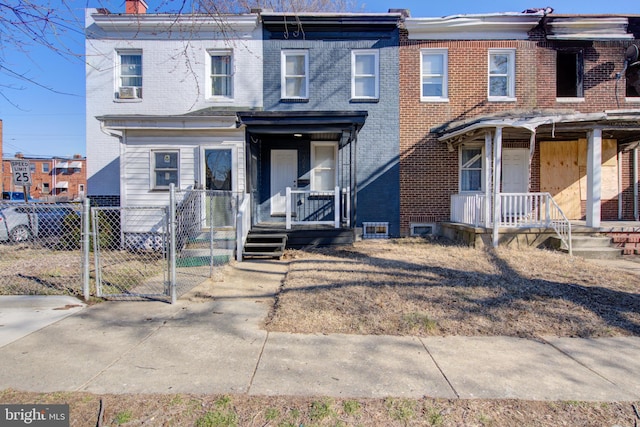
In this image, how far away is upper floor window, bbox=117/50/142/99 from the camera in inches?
500

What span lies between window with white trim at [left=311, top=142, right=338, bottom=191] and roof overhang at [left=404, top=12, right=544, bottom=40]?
4.38 meters

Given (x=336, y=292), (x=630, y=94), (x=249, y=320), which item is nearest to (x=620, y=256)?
(x=630, y=94)

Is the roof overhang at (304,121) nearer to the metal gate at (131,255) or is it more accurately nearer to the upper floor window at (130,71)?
the metal gate at (131,255)

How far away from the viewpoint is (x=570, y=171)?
1270 centimetres

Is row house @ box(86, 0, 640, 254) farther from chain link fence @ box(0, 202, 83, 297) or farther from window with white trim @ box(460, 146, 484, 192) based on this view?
chain link fence @ box(0, 202, 83, 297)

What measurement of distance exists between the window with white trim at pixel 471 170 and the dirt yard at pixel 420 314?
2876 millimetres

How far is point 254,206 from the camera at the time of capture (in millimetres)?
11508

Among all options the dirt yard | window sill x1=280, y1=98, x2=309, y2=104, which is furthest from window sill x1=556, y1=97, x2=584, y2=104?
window sill x1=280, y1=98, x2=309, y2=104

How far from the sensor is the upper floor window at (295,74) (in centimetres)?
1259

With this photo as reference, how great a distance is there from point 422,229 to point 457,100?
4304 mm

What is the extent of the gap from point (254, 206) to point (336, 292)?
19.5ft

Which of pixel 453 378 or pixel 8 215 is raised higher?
pixel 8 215

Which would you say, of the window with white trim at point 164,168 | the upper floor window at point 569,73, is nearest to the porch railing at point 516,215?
the upper floor window at point 569,73

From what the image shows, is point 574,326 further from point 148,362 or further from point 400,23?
point 400,23
